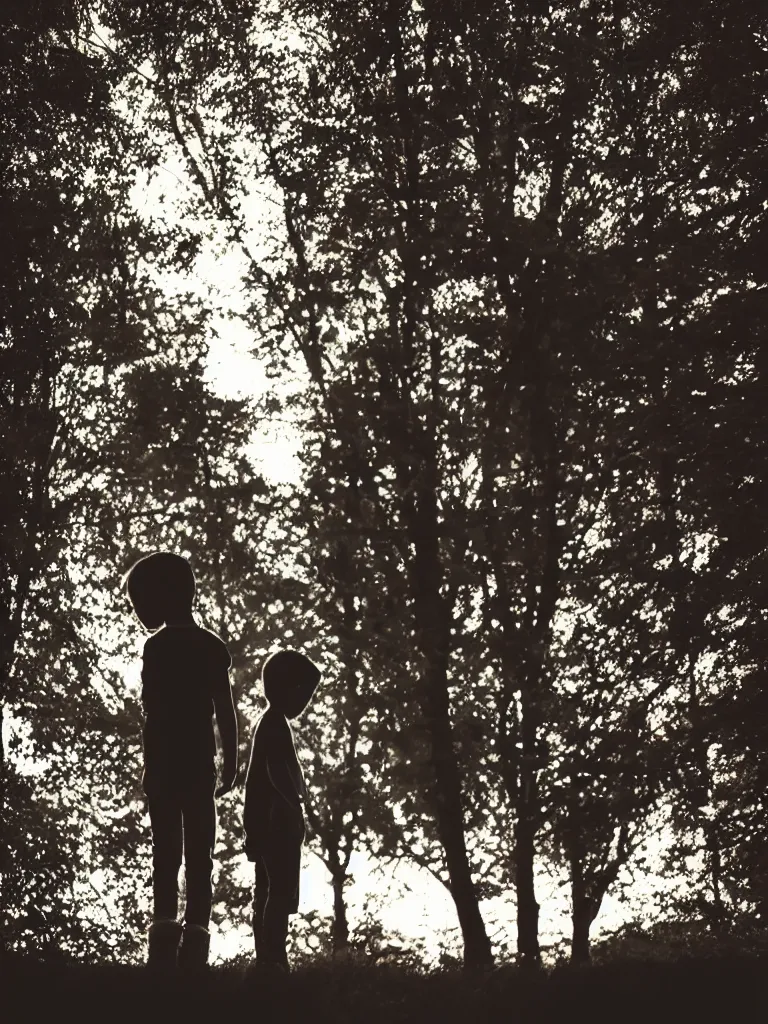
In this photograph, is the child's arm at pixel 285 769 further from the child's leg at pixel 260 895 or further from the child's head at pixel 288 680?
the child's leg at pixel 260 895

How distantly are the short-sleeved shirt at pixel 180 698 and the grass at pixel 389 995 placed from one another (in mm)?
1011

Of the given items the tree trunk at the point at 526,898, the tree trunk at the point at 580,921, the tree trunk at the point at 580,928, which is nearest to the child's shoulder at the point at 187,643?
the tree trunk at the point at 526,898

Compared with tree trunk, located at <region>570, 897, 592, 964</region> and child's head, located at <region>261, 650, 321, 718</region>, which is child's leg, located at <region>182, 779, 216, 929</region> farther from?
tree trunk, located at <region>570, 897, 592, 964</region>

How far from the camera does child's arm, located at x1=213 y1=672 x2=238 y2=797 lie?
20.2 feet

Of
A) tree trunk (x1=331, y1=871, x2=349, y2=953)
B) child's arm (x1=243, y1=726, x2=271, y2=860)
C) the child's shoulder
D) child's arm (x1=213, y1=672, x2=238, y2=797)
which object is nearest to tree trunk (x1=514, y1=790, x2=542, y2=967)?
tree trunk (x1=331, y1=871, x2=349, y2=953)

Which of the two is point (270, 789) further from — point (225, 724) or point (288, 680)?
point (225, 724)

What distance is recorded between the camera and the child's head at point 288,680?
706cm

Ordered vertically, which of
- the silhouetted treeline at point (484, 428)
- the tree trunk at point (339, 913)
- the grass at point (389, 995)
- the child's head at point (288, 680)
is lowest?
the grass at point (389, 995)

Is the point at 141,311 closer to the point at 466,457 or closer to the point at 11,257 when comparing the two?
the point at 11,257

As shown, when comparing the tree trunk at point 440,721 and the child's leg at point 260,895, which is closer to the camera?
the child's leg at point 260,895

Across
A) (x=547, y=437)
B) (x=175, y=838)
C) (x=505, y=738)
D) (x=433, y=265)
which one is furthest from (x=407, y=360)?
(x=175, y=838)

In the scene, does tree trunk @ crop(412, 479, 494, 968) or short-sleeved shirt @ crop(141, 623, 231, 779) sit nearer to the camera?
short-sleeved shirt @ crop(141, 623, 231, 779)

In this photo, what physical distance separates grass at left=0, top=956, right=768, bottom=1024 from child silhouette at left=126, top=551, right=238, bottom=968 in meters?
0.40

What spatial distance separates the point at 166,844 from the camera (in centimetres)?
594
